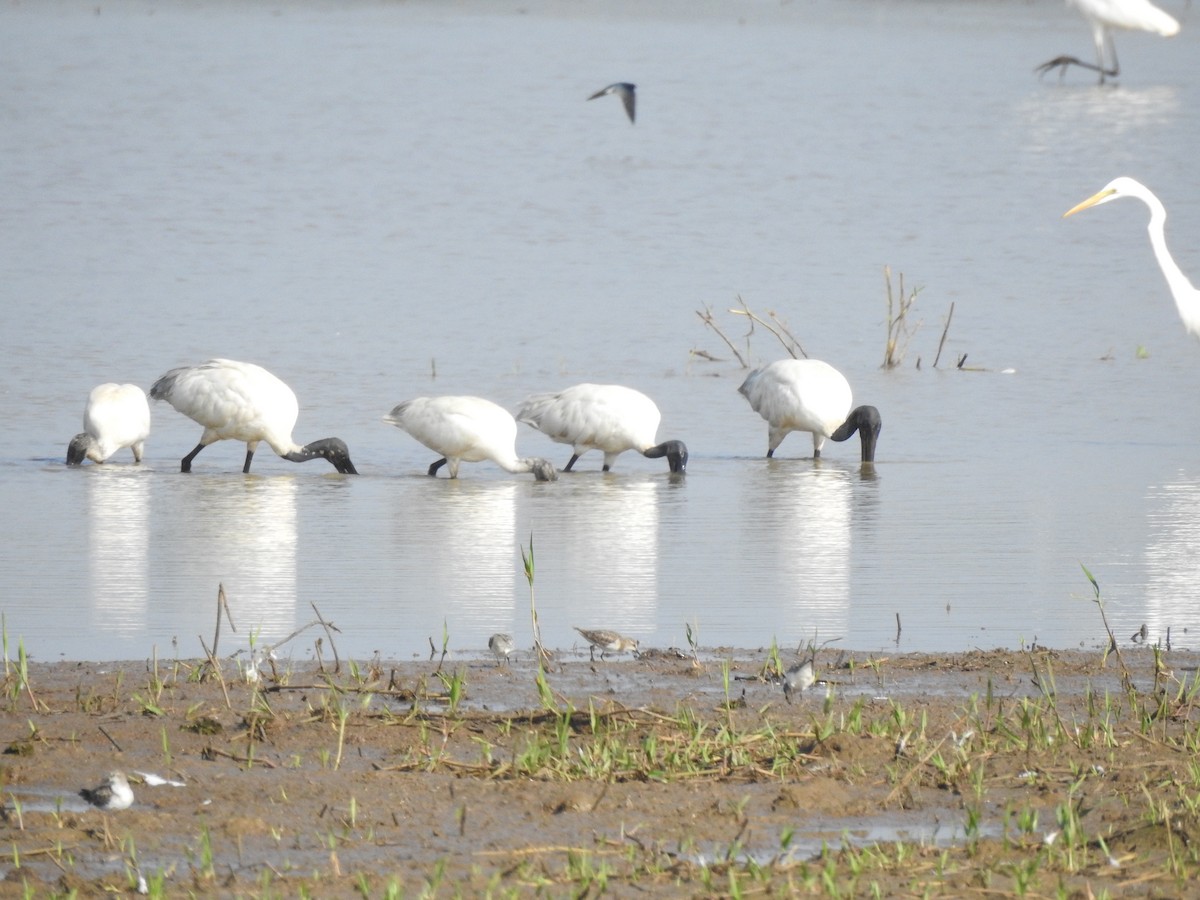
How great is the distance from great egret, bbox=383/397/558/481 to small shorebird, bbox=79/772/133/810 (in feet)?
19.6

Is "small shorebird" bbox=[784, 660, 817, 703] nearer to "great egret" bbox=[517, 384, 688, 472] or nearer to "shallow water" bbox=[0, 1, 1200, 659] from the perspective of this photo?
"shallow water" bbox=[0, 1, 1200, 659]

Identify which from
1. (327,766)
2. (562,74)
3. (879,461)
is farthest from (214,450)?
(562,74)

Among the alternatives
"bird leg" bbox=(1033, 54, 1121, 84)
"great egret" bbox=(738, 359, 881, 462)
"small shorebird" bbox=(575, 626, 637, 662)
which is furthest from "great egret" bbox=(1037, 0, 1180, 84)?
"small shorebird" bbox=(575, 626, 637, 662)

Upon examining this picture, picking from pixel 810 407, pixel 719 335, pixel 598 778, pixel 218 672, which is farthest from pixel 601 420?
pixel 598 778

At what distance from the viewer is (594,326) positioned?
563 inches

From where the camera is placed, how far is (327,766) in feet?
15.2

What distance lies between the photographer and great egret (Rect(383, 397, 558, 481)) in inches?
404

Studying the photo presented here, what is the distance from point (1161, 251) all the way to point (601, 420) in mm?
3238

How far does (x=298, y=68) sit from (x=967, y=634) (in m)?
26.0

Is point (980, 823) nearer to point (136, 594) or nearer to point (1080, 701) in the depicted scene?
point (1080, 701)

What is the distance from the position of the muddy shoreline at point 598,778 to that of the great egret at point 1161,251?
5853 mm

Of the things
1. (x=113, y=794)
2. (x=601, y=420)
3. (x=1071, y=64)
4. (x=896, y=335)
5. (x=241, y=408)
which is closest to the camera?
(x=113, y=794)

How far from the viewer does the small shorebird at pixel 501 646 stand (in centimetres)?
582

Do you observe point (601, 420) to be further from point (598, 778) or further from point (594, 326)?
point (598, 778)
